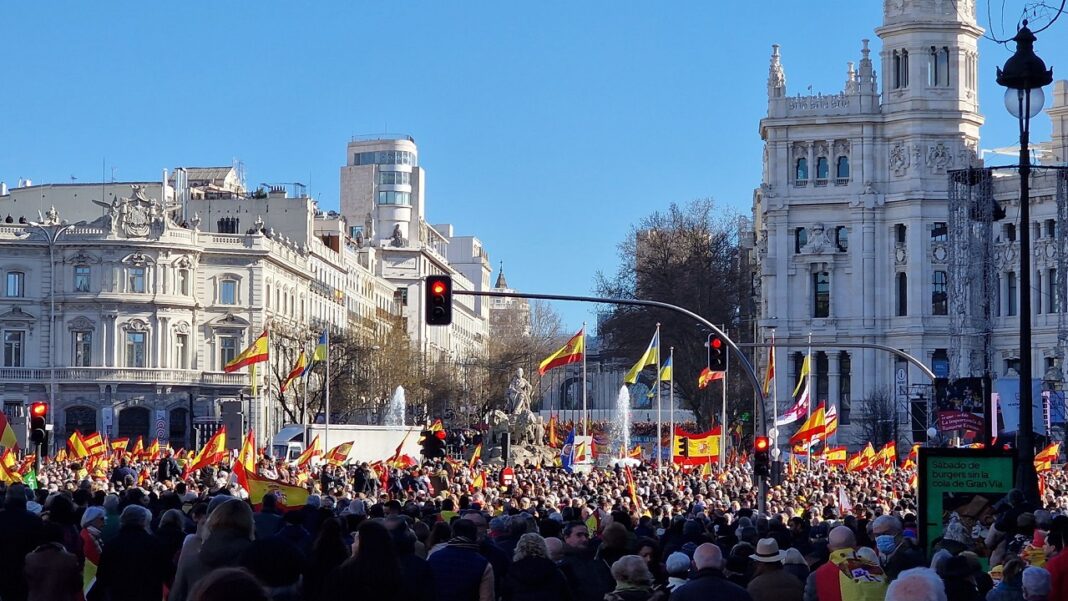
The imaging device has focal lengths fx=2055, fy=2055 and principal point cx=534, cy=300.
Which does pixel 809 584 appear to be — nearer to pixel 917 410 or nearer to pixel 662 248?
pixel 917 410

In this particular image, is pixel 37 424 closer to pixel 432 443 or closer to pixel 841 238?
pixel 432 443

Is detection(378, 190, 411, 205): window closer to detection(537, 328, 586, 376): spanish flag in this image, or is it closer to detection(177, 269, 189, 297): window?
detection(177, 269, 189, 297): window

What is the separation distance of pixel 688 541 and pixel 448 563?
516 cm

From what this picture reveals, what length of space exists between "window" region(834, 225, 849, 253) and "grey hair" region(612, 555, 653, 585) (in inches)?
3386

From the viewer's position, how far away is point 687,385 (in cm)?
9725

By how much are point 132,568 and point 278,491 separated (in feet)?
35.7

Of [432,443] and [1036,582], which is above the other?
[432,443]

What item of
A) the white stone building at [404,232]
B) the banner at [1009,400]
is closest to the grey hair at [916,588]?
the banner at [1009,400]

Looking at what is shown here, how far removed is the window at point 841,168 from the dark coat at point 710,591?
8741 centimetres

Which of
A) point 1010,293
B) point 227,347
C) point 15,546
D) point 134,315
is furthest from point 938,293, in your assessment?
point 15,546

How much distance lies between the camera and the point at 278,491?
24.0 metres

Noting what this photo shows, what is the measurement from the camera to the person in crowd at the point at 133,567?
13109mm

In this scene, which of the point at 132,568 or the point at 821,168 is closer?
the point at 132,568

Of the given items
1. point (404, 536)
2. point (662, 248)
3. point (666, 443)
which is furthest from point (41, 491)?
point (662, 248)
